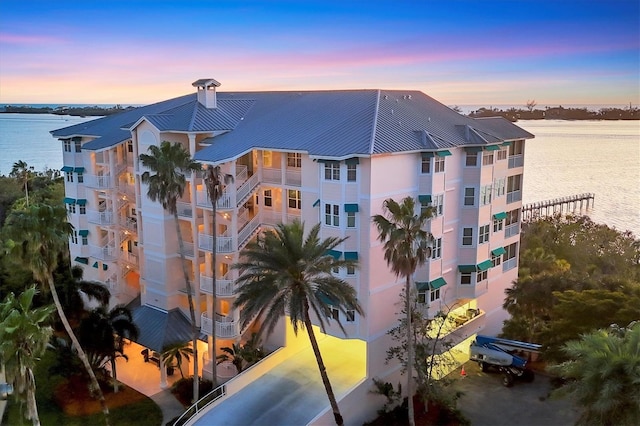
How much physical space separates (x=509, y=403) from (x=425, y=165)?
14.2 metres

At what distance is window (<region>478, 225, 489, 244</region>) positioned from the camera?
117 feet

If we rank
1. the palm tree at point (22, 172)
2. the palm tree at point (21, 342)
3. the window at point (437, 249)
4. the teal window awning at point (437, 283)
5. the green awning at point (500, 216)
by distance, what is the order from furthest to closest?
1. the palm tree at point (22, 172)
2. the green awning at point (500, 216)
3. the window at point (437, 249)
4. the teal window awning at point (437, 283)
5. the palm tree at point (21, 342)

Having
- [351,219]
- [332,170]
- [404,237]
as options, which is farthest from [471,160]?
[404,237]

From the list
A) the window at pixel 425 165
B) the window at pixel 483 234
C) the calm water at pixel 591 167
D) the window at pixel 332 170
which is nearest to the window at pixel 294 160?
the window at pixel 332 170

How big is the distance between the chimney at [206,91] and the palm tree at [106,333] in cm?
1484

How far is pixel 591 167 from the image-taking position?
99938mm

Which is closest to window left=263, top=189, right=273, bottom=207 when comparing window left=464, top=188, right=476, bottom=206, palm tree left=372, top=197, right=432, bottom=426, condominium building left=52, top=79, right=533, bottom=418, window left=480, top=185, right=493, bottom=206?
condominium building left=52, top=79, right=533, bottom=418

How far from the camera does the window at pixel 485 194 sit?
3488 centimetres

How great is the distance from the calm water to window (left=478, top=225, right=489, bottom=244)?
112ft

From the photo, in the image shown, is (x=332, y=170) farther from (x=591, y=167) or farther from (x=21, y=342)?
(x=591, y=167)

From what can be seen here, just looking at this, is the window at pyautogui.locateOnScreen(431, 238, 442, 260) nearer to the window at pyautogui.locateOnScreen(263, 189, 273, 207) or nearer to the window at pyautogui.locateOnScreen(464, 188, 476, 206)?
the window at pyautogui.locateOnScreen(464, 188, 476, 206)

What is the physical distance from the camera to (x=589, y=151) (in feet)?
405

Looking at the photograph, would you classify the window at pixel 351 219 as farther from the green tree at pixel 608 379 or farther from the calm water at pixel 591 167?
the calm water at pixel 591 167

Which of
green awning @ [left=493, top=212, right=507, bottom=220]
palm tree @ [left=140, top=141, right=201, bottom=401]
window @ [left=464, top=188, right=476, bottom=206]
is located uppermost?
palm tree @ [left=140, top=141, right=201, bottom=401]
